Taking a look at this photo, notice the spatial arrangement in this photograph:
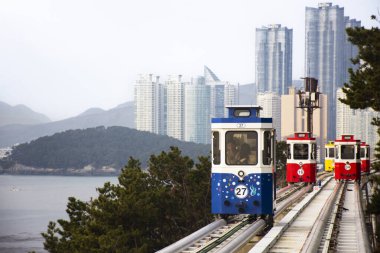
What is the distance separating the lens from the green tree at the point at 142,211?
123ft

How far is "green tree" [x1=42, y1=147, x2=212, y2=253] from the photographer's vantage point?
3750 centimetres

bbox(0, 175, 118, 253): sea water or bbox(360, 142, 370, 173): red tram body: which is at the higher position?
bbox(360, 142, 370, 173): red tram body

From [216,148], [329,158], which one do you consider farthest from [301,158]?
[329,158]

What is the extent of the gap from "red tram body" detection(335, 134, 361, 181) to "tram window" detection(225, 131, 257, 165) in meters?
21.1

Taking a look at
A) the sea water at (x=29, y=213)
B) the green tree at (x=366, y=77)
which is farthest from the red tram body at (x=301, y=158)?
the sea water at (x=29, y=213)

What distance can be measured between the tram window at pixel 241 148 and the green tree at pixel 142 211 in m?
19.1

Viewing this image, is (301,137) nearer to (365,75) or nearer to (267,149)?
(365,75)

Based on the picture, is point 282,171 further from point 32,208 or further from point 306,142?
point 32,208

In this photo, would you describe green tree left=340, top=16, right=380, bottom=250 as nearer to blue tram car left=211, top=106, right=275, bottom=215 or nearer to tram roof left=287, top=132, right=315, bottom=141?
tram roof left=287, top=132, right=315, bottom=141

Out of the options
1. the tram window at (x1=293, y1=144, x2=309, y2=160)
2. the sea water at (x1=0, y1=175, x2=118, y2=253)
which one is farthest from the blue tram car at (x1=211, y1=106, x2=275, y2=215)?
the sea water at (x1=0, y1=175, x2=118, y2=253)

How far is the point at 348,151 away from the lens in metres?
37.2

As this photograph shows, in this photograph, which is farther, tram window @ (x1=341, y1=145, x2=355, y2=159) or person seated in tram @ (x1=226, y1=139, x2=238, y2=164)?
tram window @ (x1=341, y1=145, x2=355, y2=159)

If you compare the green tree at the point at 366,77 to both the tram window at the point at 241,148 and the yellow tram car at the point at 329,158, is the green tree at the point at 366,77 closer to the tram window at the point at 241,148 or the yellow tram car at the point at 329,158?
the tram window at the point at 241,148

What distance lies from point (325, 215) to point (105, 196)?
21051mm
